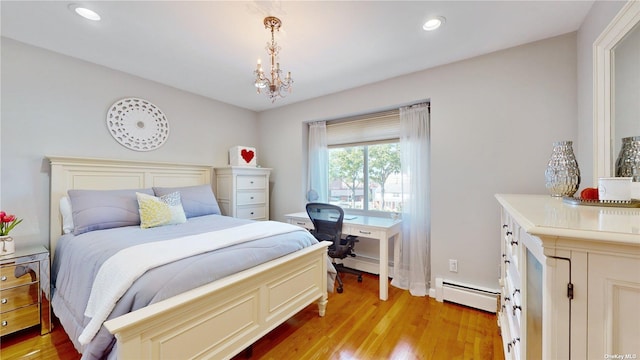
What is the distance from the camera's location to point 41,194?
7.12 feet

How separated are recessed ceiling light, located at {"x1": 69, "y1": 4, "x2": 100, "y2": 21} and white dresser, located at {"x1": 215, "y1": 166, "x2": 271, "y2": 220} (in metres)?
1.89

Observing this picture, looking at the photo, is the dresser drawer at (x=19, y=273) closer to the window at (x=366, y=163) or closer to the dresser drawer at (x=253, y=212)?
the dresser drawer at (x=253, y=212)

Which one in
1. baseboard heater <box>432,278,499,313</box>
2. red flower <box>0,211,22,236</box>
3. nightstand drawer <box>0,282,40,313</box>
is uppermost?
red flower <box>0,211,22,236</box>

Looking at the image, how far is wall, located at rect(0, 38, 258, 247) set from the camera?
2.03m

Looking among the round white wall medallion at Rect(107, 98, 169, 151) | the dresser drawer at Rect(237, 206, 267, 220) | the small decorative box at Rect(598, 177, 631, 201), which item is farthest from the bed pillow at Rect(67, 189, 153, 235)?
the small decorative box at Rect(598, 177, 631, 201)

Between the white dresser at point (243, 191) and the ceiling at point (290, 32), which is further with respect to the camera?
the white dresser at point (243, 191)

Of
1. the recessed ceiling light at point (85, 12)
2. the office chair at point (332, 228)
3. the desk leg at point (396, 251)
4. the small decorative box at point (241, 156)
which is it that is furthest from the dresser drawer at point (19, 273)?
the desk leg at point (396, 251)

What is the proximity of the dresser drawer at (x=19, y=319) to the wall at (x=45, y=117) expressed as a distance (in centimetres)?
62

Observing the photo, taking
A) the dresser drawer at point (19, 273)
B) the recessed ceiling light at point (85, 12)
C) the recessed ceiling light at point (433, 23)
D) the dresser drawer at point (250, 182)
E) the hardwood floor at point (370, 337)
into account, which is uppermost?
the recessed ceiling light at point (85, 12)

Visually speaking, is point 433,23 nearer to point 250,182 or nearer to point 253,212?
point 250,182

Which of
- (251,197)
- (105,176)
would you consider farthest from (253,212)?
(105,176)

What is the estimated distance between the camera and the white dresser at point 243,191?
329 cm

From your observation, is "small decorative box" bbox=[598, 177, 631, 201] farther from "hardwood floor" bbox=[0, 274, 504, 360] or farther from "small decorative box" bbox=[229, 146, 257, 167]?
"small decorative box" bbox=[229, 146, 257, 167]

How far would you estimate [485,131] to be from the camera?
2.23m
